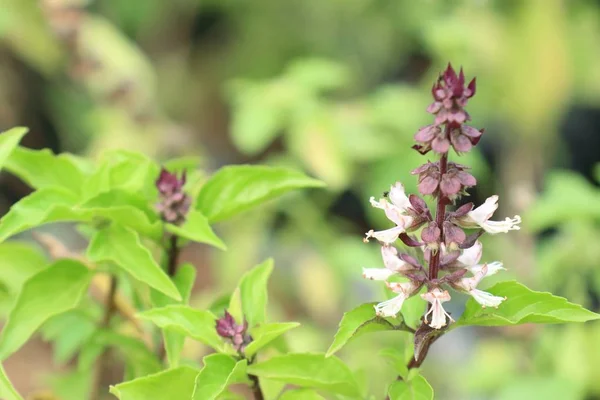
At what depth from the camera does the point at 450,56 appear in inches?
71.1

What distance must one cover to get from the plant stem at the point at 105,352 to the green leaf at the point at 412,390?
0.35 metres

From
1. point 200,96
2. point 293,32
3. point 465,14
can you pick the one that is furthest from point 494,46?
point 200,96

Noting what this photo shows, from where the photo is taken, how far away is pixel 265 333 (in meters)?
0.60

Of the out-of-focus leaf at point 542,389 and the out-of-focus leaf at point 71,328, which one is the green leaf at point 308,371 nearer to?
the out-of-focus leaf at point 71,328

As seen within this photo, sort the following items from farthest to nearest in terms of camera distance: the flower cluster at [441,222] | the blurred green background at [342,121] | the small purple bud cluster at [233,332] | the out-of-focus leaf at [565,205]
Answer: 1. the blurred green background at [342,121]
2. the out-of-focus leaf at [565,205]
3. the small purple bud cluster at [233,332]
4. the flower cluster at [441,222]

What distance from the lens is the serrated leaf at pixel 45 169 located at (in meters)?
0.73

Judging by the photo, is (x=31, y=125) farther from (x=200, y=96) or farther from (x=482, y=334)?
(x=482, y=334)

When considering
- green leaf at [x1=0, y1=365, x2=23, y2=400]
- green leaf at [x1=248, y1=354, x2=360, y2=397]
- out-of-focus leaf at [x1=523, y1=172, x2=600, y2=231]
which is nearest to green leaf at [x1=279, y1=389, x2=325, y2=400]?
green leaf at [x1=248, y1=354, x2=360, y2=397]

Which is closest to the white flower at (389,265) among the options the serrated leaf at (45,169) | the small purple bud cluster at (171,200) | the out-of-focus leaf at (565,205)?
the small purple bud cluster at (171,200)

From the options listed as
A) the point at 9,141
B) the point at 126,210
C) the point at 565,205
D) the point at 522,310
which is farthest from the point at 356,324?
the point at 565,205

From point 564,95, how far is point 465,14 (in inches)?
13.5

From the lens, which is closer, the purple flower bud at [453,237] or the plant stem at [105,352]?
the purple flower bud at [453,237]

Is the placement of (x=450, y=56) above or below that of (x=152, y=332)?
above

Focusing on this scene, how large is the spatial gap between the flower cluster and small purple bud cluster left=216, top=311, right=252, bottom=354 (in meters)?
0.13
